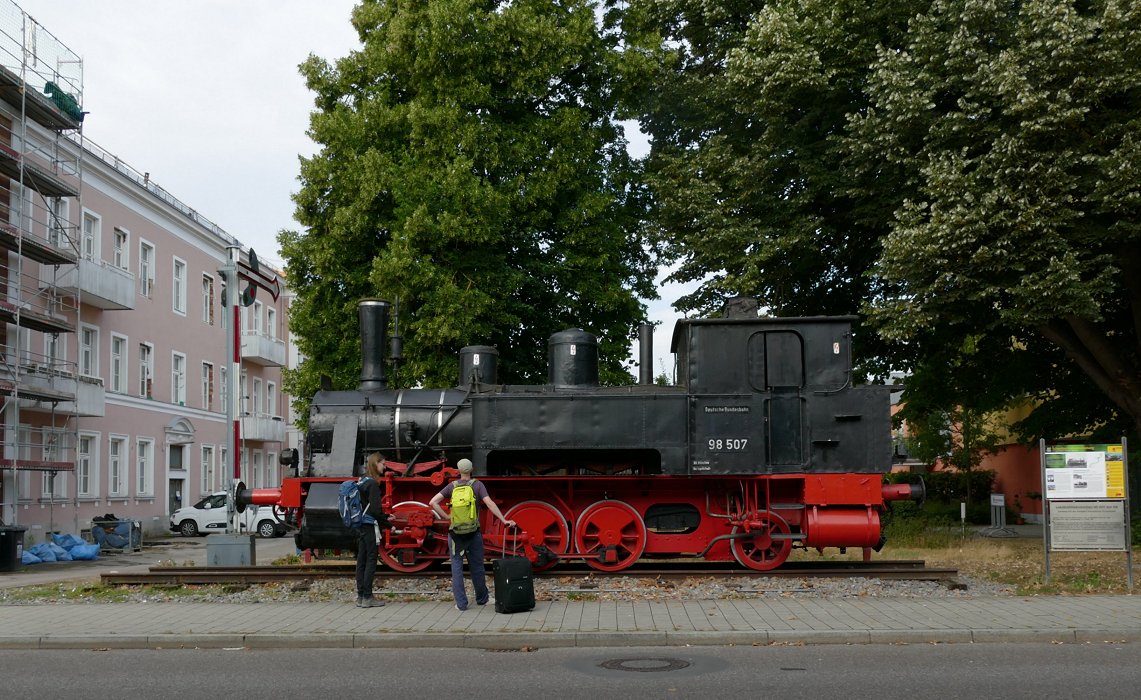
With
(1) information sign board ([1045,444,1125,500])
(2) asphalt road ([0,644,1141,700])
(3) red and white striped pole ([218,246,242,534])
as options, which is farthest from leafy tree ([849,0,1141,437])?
(3) red and white striped pole ([218,246,242,534])


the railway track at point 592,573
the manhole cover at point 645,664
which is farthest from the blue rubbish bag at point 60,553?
the manhole cover at point 645,664

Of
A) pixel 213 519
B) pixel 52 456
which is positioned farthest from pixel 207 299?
pixel 52 456

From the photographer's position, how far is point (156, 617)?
10.3 m

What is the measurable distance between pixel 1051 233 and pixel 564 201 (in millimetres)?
10309

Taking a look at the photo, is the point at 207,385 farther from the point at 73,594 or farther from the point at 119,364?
the point at 73,594

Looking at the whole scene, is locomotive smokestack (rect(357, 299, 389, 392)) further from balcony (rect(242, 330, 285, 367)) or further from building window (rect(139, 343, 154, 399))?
balcony (rect(242, 330, 285, 367))

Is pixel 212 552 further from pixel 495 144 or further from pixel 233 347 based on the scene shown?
pixel 495 144

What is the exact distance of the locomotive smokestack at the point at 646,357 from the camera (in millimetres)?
14370

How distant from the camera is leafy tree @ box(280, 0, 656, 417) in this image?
20.9 m

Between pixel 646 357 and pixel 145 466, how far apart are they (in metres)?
22.0

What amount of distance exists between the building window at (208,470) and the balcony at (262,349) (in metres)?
4.07

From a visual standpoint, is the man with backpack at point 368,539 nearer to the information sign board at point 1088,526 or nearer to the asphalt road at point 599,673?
the asphalt road at point 599,673

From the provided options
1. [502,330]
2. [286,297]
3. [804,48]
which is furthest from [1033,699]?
[286,297]

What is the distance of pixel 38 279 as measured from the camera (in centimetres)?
2447
